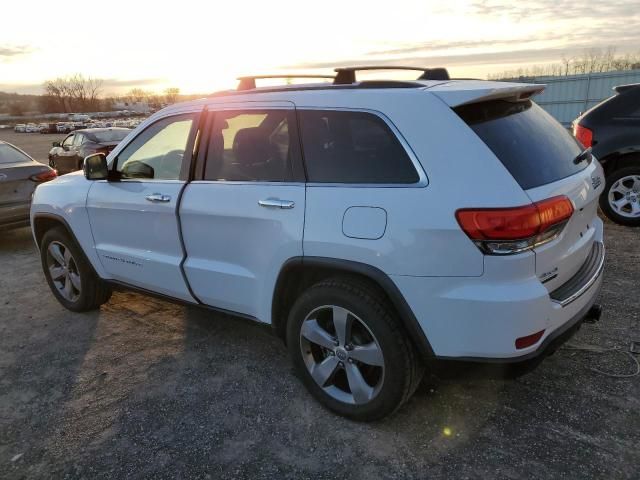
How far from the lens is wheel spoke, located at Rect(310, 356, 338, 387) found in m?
2.82

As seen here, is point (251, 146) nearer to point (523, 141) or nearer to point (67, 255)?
point (523, 141)

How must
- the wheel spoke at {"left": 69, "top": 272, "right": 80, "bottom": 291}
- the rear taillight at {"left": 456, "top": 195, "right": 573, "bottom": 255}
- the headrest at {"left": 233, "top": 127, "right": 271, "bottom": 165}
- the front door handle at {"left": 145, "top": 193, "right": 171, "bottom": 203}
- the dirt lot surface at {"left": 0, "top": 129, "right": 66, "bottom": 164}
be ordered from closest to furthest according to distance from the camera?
the rear taillight at {"left": 456, "top": 195, "right": 573, "bottom": 255} < the headrest at {"left": 233, "top": 127, "right": 271, "bottom": 165} < the front door handle at {"left": 145, "top": 193, "right": 171, "bottom": 203} < the wheel spoke at {"left": 69, "top": 272, "right": 80, "bottom": 291} < the dirt lot surface at {"left": 0, "top": 129, "right": 66, "bottom": 164}

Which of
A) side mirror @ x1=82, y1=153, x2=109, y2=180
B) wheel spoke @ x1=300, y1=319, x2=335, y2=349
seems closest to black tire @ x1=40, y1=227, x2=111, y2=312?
side mirror @ x1=82, y1=153, x2=109, y2=180

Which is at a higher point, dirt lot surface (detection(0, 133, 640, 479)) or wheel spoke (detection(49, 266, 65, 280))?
wheel spoke (detection(49, 266, 65, 280))

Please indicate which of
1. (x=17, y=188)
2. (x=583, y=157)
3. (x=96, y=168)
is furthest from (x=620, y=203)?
Answer: (x=17, y=188)

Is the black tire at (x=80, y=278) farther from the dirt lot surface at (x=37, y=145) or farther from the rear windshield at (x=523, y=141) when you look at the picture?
the dirt lot surface at (x=37, y=145)

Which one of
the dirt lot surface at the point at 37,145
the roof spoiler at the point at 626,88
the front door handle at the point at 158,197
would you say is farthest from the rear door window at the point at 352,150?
the dirt lot surface at the point at 37,145

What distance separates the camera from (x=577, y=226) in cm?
257

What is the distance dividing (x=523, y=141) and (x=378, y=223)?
33.2 inches

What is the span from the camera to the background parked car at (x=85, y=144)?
514 inches

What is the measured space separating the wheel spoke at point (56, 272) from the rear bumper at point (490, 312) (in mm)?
3472

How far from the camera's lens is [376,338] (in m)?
2.53

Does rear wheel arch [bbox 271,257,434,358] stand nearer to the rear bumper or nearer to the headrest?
the rear bumper

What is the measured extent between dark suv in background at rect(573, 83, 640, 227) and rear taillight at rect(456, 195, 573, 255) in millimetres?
4509
